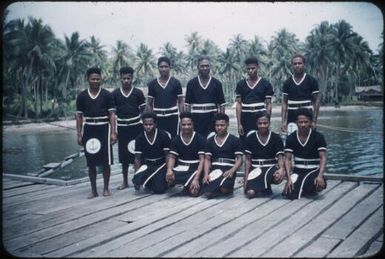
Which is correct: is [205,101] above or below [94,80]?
below

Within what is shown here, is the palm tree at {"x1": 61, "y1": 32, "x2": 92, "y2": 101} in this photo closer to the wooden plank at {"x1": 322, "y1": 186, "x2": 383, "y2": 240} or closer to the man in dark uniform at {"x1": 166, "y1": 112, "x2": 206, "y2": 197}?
the man in dark uniform at {"x1": 166, "y1": 112, "x2": 206, "y2": 197}

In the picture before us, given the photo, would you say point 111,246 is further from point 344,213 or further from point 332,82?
point 332,82

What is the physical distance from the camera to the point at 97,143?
555 centimetres

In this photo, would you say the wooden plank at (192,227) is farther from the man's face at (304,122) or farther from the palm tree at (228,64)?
the palm tree at (228,64)

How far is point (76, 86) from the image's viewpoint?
47000 mm

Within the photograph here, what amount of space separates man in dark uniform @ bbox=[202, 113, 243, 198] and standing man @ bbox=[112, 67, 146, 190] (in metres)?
1.30

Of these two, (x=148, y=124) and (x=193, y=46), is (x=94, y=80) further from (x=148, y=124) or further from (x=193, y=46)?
(x=193, y=46)

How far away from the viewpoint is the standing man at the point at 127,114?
602 cm

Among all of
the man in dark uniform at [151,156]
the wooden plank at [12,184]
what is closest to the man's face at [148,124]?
the man in dark uniform at [151,156]

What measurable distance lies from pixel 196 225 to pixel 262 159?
171 centimetres

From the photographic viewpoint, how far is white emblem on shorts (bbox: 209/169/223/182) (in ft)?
17.5

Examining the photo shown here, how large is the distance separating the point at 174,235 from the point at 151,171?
1.97 m

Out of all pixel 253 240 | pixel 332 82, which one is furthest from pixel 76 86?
pixel 253 240

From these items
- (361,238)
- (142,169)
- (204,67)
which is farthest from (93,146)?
(361,238)
